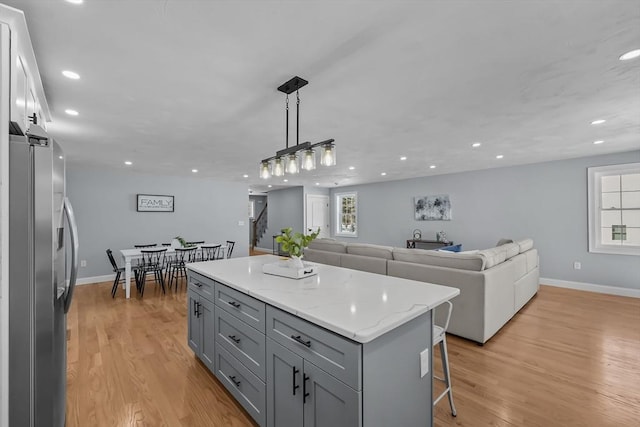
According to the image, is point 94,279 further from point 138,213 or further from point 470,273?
point 470,273

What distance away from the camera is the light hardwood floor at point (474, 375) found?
1917 millimetres

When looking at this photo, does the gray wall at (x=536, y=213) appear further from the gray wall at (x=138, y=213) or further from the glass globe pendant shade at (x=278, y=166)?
the glass globe pendant shade at (x=278, y=166)

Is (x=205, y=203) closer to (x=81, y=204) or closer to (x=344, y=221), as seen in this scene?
(x=81, y=204)

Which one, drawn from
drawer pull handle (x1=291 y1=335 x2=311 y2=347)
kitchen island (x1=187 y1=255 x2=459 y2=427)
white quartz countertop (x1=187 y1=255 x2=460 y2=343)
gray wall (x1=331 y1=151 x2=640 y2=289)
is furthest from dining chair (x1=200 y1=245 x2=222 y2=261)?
gray wall (x1=331 y1=151 x2=640 y2=289)

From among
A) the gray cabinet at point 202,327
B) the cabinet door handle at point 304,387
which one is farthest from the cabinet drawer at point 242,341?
the cabinet door handle at point 304,387

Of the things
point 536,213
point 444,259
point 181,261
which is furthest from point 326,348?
point 536,213

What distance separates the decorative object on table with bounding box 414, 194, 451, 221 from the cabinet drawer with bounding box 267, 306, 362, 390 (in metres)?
6.23

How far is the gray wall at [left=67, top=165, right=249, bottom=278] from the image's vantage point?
570 centimetres

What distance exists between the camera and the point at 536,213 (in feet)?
18.1

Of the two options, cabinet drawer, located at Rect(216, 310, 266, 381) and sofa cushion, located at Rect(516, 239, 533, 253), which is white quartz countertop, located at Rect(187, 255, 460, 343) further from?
sofa cushion, located at Rect(516, 239, 533, 253)

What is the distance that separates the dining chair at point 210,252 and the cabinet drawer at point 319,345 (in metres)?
4.52

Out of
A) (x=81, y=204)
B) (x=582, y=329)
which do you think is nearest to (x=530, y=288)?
(x=582, y=329)

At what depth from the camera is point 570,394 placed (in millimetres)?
2111

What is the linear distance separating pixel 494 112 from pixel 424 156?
202 cm
